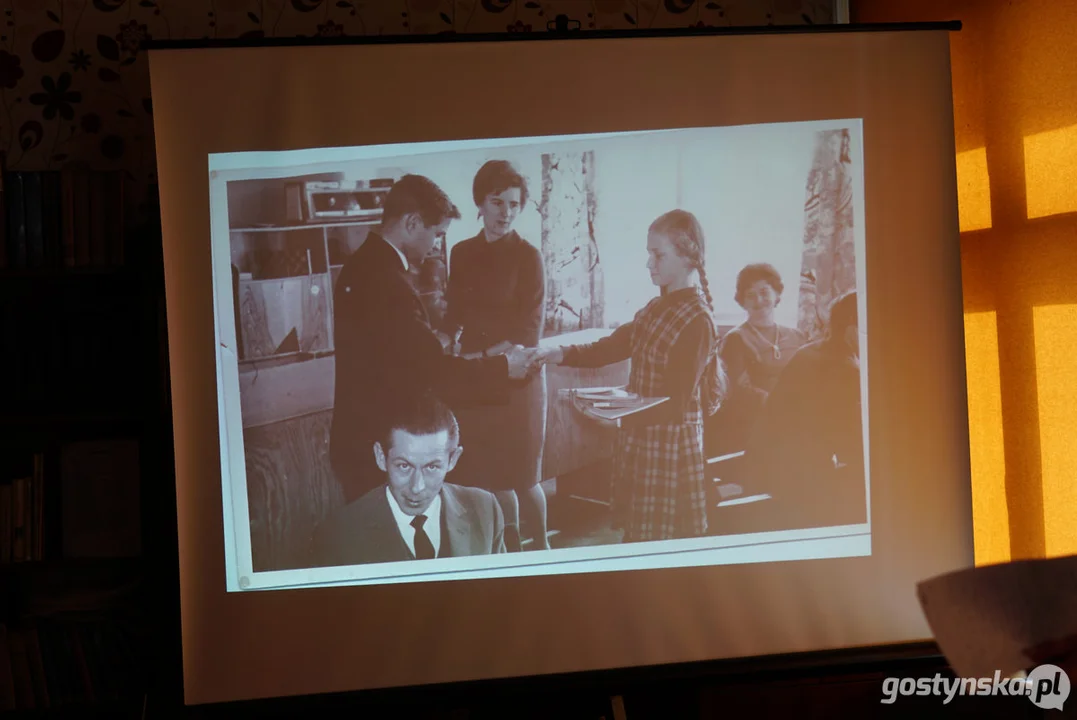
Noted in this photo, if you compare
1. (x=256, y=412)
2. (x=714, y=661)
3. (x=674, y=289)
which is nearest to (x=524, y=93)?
(x=674, y=289)

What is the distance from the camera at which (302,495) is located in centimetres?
192

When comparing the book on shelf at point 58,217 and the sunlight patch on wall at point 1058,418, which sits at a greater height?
the book on shelf at point 58,217

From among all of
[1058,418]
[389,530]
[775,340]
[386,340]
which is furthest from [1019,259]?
[389,530]

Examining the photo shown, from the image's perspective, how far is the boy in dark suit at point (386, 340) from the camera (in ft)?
6.31

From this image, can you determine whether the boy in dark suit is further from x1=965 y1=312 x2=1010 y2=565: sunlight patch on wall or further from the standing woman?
x1=965 y1=312 x2=1010 y2=565: sunlight patch on wall

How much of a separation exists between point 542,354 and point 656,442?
0.38m

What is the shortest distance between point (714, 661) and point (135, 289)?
1.95 metres

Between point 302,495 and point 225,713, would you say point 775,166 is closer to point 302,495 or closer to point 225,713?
point 302,495

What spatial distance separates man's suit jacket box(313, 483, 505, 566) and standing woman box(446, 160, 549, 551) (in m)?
0.04

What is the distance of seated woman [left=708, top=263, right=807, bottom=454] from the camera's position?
2.03 metres

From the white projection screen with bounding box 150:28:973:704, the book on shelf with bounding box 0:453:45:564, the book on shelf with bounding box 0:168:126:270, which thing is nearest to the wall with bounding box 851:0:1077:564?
the white projection screen with bounding box 150:28:973:704

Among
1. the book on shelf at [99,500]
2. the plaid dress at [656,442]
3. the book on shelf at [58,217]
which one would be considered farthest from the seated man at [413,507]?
the book on shelf at [58,217]

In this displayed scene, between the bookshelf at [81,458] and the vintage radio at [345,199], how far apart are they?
1.57 ft

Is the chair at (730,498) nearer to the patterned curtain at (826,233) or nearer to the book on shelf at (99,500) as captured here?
the patterned curtain at (826,233)
